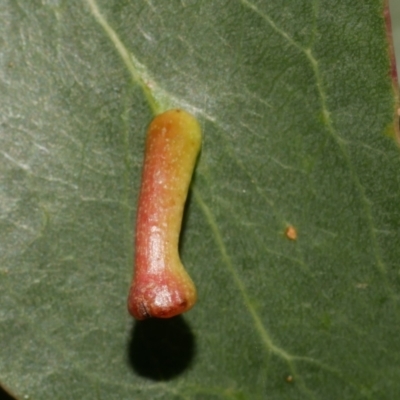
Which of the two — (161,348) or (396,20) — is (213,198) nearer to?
(161,348)

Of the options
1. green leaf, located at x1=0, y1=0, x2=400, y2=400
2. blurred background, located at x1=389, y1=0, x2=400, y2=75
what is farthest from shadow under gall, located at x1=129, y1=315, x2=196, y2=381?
blurred background, located at x1=389, y1=0, x2=400, y2=75

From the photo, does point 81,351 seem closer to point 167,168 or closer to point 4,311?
point 4,311

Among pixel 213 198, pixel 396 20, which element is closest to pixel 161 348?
pixel 213 198

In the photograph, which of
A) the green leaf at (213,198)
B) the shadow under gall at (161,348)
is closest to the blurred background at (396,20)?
the green leaf at (213,198)

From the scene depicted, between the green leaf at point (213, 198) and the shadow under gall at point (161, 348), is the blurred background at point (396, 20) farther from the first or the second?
the shadow under gall at point (161, 348)

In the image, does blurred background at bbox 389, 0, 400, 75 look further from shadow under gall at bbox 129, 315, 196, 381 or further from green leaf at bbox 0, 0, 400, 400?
shadow under gall at bbox 129, 315, 196, 381

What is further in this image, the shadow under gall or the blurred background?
the blurred background

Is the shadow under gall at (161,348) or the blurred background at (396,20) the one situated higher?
the blurred background at (396,20)

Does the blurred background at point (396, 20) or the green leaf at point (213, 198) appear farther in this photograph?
the blurred background at point (396, 20)
